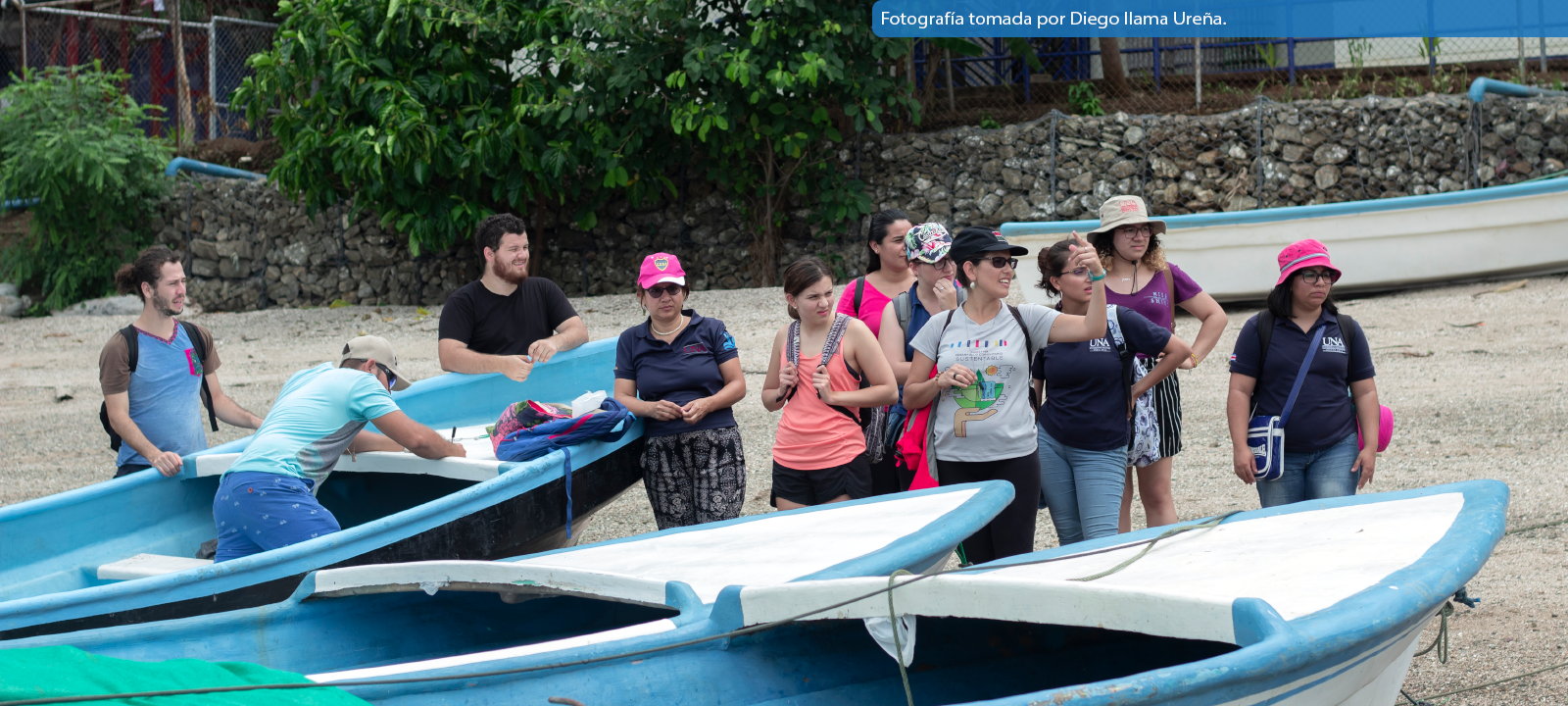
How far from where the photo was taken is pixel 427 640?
140 inches

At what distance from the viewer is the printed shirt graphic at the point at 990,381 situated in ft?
12.1

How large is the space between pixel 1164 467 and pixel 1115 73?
35.8 feet

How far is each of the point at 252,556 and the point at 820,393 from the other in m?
1.90

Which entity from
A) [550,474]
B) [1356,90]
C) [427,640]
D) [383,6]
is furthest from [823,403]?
[1356,90]

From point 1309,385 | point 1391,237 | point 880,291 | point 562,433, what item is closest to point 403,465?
point 562,433

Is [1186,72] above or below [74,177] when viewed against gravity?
above

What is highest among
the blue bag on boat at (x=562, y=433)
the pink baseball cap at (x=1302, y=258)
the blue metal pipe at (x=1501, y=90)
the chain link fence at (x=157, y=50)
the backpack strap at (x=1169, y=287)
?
the chain link fence at (x=157, y=50)

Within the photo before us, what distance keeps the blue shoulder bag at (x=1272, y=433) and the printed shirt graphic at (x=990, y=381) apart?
705 millimetres

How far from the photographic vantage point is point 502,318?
16.9 feet

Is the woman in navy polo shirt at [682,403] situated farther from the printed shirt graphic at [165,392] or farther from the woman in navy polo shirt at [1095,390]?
the printed shirt graphic at [165,392]

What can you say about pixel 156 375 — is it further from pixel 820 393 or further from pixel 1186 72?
pixel 1186 72

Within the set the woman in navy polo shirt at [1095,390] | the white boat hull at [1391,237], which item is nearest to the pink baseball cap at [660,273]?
the woman in navy polo shirt at [1095,390]

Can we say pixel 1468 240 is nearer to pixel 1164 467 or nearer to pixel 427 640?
pixel 1164 467

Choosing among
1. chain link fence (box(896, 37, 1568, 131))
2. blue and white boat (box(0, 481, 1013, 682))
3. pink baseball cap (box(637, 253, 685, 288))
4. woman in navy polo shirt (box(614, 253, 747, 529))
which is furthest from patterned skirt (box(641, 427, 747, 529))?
chain link fence (box(896, 37, 1568, 131))
